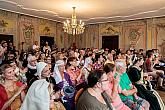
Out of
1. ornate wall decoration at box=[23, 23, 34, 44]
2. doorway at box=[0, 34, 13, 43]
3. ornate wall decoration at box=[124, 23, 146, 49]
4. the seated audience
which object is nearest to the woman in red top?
the seated audience

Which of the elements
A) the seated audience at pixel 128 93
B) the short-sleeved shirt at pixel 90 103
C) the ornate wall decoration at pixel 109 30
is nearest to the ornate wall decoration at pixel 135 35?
the ornate wall decoration at pixel 109 30

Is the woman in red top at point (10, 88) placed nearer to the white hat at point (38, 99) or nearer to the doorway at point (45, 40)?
the white hat at point (38, 99)

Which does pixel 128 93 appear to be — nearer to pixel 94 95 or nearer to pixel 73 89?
pixel 73 89

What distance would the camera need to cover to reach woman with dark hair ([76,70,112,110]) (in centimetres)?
204

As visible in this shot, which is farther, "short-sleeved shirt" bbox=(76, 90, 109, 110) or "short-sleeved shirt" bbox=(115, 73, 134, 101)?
"short-sleeved shirt" bbox=(115, 73, 134, 101)

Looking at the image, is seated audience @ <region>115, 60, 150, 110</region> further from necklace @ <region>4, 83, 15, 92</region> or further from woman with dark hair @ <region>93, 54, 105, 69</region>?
necklace @ <region>4, 83, 15, 92</region>

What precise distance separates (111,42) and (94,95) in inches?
387

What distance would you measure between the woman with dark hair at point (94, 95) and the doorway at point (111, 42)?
949cm

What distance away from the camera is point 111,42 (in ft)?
38.6

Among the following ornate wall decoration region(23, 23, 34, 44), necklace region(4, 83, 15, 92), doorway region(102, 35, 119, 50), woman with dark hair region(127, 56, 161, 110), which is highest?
ornate wall decoration region(23, 23, 34, 44)

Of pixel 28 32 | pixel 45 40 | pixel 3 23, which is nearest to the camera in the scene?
pixel 3 23

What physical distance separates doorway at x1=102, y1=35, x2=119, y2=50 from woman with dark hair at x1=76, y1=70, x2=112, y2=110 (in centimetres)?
949

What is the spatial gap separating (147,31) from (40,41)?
538 cm

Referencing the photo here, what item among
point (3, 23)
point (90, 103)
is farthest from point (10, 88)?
point (3, 23)
